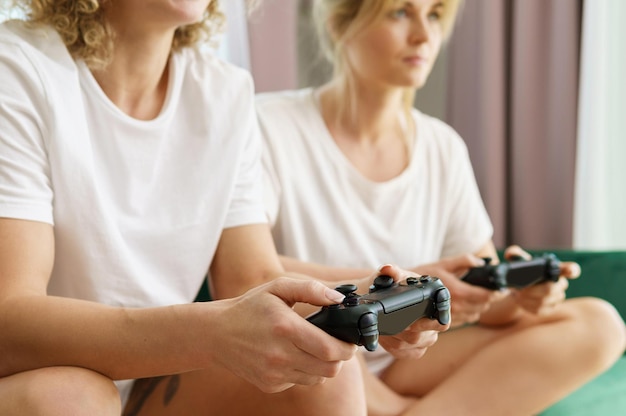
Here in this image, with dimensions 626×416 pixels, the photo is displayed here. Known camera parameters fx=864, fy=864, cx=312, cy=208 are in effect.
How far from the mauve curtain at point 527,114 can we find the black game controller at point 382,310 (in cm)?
148


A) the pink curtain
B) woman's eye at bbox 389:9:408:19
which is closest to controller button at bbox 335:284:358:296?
woman's eye at bbox 389:9:408:19

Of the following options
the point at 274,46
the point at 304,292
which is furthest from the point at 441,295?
the point at 274,46

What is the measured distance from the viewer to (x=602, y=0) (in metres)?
2.17

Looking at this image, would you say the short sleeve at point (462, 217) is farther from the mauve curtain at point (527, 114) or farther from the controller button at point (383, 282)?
the controller button at point (383, 282)

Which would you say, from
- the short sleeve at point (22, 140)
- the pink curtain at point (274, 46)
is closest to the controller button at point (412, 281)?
the short sleeve at point (22, 140)

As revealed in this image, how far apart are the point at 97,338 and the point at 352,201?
768 millimetres

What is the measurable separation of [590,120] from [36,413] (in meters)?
1.75

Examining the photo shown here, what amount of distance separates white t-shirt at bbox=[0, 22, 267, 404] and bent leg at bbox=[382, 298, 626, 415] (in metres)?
0.46

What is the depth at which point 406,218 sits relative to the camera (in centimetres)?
164

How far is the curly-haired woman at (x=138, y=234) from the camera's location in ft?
2.87

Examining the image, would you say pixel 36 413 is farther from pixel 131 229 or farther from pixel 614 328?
pixel 614 328

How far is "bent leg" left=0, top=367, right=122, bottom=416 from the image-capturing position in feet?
2.78

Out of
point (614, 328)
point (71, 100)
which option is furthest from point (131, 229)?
point (614, 328)

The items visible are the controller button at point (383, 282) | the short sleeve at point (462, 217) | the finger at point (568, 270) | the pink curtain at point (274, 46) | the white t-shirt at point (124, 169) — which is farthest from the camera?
the pink curtain at point (274, 46)
